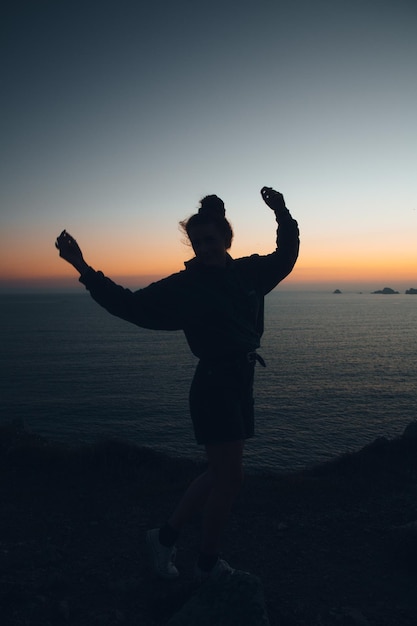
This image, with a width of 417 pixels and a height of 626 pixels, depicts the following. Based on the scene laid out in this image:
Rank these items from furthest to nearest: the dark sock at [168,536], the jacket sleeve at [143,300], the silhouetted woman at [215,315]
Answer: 1. the dark sock at [168,536]
2. the silhouetted woman at [215,315]
3. the jacket sleeve at [143,300]

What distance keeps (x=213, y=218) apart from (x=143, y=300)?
0.93m

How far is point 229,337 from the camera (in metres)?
3.20

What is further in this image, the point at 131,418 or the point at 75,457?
the point at 131,418

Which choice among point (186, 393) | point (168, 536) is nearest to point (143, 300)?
point (168, 536)

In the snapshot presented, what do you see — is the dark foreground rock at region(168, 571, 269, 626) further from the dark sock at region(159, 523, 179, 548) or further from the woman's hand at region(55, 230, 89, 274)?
the woman's hand at region(55, 230, 89, 274)

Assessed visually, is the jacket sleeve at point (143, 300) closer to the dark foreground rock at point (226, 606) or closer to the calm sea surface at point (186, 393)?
the dark foreground rock at point (226, 606)

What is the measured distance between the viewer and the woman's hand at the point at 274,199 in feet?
12.2

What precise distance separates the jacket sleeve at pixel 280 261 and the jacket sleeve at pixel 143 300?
766mm

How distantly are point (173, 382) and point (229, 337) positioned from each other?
137ft

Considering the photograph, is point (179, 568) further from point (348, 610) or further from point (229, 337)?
point (229, 337)

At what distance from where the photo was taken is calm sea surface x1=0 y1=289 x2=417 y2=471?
2581 centimetres

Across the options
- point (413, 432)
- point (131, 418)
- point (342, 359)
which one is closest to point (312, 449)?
point (413, 432)

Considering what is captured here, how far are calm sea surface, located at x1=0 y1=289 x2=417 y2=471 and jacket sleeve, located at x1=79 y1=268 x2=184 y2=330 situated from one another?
1155 cm

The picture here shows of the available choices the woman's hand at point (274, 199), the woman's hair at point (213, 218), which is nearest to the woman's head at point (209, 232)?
the woman's hair at point (213, 218)
